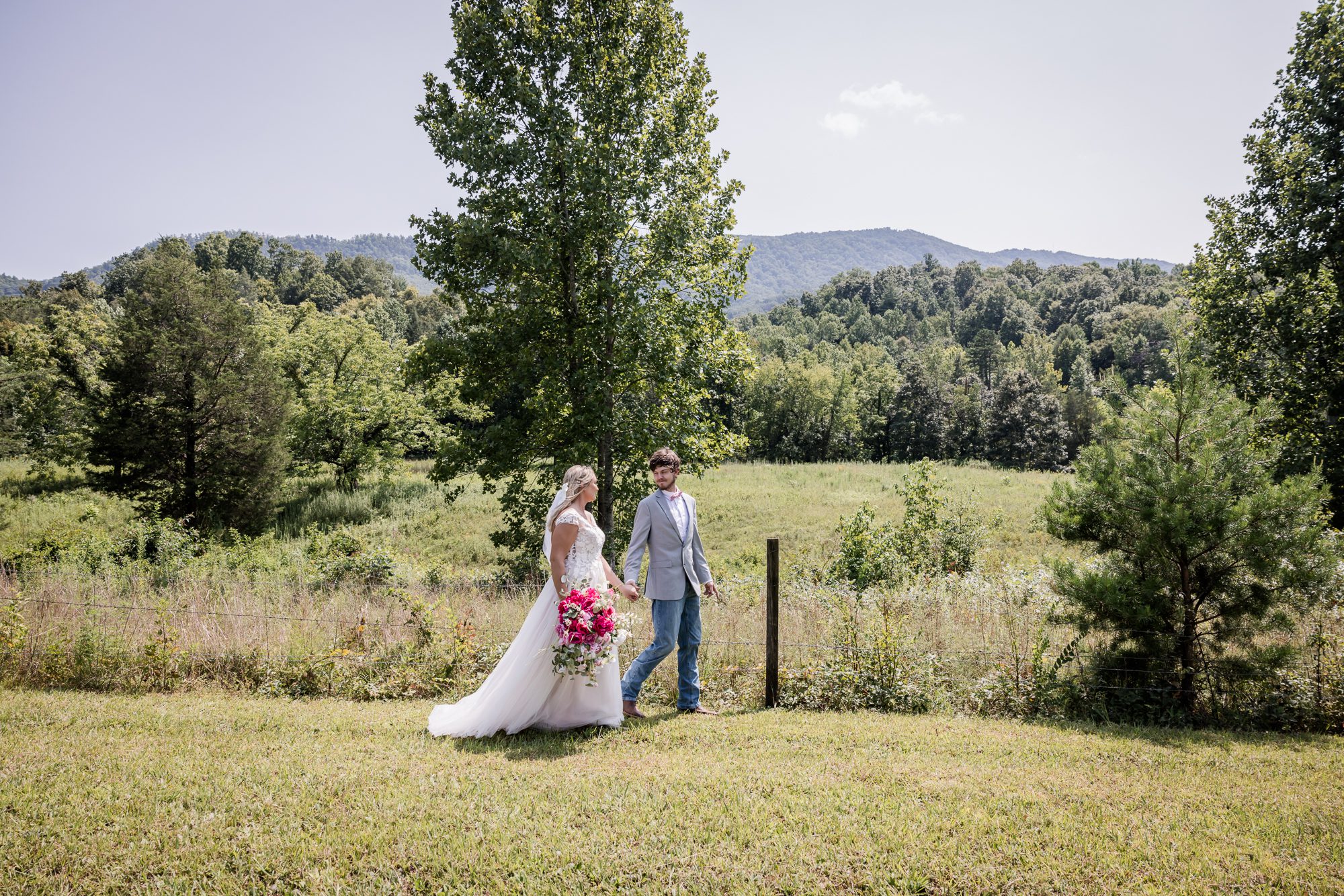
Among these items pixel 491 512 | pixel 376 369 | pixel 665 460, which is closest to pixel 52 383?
pixel 376 369

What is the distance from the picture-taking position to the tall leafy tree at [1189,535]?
662cm

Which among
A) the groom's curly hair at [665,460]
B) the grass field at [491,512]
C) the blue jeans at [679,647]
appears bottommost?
the grass field at [491,512]

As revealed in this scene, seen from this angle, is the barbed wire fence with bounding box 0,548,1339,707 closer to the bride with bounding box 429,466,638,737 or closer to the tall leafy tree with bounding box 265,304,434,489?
the bride with bounding box 429,466,638,737

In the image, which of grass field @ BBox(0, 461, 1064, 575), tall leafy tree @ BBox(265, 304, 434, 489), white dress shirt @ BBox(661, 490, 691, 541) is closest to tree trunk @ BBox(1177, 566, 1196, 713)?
white dress shirt @ BBox(661, 490, 691, 541)

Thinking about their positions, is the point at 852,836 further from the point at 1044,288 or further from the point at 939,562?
the point at 1044,288

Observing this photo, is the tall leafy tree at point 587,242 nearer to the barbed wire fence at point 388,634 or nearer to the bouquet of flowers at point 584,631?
the barbed wire fence at point 388,634

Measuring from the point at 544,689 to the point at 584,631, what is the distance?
71 centimetres

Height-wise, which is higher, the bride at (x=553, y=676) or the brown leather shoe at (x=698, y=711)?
the bride at (x=553, y=676)

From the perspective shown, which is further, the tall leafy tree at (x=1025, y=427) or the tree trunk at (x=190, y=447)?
the tall leafy tree at (x=1025, y=427)

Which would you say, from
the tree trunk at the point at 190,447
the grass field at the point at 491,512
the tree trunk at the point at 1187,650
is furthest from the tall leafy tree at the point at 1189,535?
the tree trunk at the point at 190,447

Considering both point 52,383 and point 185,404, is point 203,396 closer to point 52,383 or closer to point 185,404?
point 185,404

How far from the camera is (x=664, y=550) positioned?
6504 millimetres

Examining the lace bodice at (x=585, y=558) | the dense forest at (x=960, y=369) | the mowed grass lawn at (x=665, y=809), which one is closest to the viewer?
the mowed grass lawn at (x=665, y=809)

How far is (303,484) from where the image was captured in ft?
112
